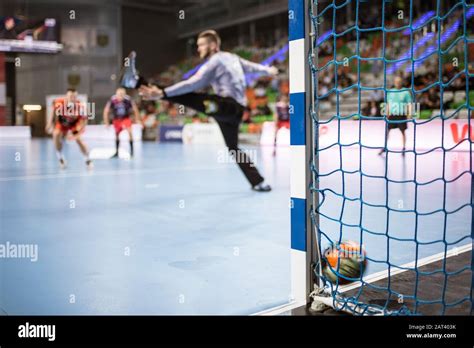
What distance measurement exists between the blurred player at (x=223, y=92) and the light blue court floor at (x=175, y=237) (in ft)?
1.61

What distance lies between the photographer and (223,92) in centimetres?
618

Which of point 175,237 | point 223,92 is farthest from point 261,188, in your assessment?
point 175,237

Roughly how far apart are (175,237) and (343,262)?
153 centimetres

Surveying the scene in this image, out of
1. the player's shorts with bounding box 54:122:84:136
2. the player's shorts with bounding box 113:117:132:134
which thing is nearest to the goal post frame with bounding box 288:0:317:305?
the player's shorts with bounding box 54:122:84:136

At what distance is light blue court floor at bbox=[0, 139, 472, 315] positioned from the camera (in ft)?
Result: 7.47

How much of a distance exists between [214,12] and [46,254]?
23.1m

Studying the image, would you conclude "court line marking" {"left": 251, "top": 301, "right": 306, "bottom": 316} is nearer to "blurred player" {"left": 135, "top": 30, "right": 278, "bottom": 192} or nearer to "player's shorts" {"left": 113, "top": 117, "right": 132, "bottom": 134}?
"blurred player" {"left": 135, "top": 30, "right": 278, "bottom": 192}

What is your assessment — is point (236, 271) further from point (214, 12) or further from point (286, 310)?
point (214, 12)

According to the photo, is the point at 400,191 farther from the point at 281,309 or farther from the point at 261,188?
the point at 281,309

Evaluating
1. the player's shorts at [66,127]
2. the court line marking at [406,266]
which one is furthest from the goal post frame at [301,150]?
the player's shorts at [66,127]

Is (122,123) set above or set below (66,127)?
above

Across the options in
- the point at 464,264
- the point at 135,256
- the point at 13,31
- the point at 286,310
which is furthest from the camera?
the point at 13,31
